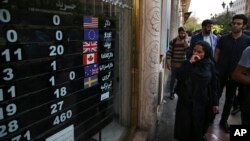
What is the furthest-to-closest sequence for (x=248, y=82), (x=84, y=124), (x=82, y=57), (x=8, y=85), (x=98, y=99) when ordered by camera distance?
(x=248, y=82) → (x=98, y=99) → (x=84, y=124) → (x=82, y=57) → (x=8, y=85)

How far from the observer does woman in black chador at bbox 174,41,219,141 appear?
11.5 feet

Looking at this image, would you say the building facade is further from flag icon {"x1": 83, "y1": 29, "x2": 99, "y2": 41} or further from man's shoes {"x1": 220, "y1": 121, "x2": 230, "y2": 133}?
man's shoes {"x1": 220, "y1": 121, "x2": 230, "y2": 133}

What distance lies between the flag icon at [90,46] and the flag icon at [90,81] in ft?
0.77

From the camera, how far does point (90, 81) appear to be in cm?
231

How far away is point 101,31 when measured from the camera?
7.86 feet

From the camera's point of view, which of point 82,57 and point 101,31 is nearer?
point 82,57

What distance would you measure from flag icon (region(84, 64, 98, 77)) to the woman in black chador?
1.65 meters

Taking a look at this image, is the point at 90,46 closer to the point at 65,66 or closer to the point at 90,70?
the point at 90,70

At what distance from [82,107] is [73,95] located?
0.20 meters

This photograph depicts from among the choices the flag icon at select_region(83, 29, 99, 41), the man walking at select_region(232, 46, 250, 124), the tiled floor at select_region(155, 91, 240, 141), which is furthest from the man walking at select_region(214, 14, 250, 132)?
the flag icon at select_region(83, 29, 99, 41)

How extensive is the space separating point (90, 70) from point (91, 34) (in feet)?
0.99

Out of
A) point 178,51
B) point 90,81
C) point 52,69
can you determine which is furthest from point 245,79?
point 178,51

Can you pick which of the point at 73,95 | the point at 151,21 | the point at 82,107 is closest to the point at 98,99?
the point at 82,107

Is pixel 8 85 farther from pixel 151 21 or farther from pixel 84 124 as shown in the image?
pixel 151 21
